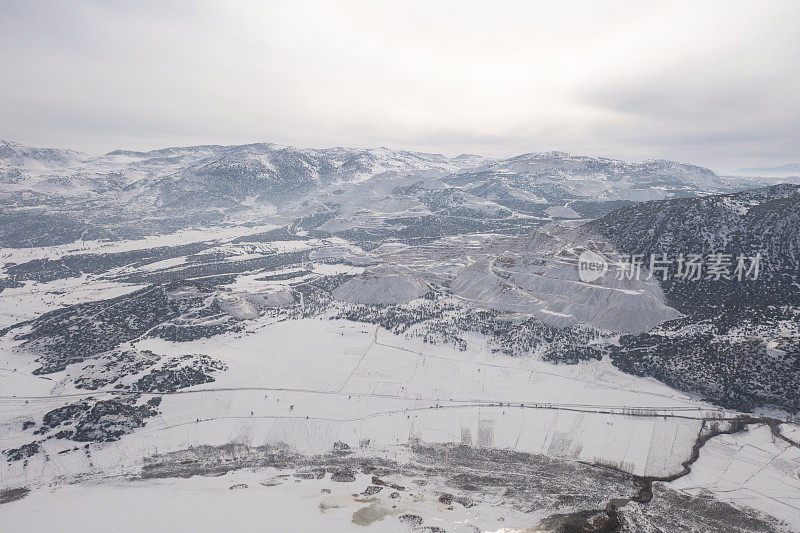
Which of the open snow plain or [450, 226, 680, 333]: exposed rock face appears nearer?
the open snow plain

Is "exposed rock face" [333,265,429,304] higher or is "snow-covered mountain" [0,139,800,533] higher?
"exposed rock face" [333,265,429,304]

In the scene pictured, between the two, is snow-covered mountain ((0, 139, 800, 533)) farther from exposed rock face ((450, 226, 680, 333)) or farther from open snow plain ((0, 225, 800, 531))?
exposed rock face ((450, 226, 680, 333))

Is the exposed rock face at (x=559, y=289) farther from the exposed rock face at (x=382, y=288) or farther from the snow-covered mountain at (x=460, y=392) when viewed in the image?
the exposed rock face at (x=382, y=288)

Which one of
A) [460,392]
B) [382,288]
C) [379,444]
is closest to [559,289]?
[382,288]

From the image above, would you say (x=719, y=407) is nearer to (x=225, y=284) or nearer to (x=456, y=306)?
(x=456, y=306)

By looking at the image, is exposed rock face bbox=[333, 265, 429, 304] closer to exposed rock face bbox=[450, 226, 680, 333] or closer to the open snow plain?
exposed rock face bbox=[450, 226, 680, 333]

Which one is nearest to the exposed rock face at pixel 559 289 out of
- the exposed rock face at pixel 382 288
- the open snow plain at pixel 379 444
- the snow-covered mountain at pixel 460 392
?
the snow-covered mountain at pixel 460 392

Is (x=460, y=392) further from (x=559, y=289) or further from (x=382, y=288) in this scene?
(x=382, y=288)

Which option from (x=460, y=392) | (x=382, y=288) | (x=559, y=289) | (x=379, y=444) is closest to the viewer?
(x=379, y=444)

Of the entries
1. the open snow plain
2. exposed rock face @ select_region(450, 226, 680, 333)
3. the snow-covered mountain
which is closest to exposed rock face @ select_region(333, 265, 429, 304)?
the snow-covered mountain

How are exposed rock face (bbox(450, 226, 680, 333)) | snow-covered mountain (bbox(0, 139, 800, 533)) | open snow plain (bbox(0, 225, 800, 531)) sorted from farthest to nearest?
exposed rock face (bbox(450, 226, 680, 333)) < snow-covered mountain (bbox(0, 139, 800, 533)) < open snow plain (bbox(0, 225, 800, 531))

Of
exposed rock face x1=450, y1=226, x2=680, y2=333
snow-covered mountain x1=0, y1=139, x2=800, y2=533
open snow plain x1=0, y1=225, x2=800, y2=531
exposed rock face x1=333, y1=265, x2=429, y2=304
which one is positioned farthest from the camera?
exposed rock face x1=333, y1=265, x2=429, y2=304
